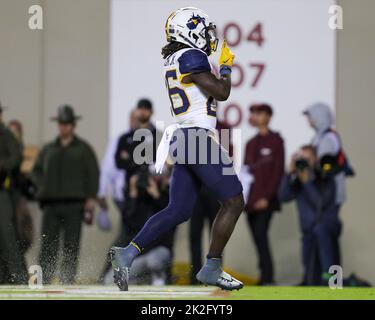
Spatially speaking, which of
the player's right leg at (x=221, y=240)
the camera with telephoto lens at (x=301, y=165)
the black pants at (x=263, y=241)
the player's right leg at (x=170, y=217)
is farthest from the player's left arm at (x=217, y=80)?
the black pants at (x=263, y=241)

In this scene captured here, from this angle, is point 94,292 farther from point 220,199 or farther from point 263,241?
point 263,241

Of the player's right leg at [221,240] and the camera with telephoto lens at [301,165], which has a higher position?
the camera with telephoto lens at [301,165]

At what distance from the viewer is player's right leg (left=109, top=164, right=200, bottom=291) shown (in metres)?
7.30

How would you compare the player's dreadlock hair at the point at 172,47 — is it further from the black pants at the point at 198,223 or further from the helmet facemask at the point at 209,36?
the black pants at the point at 198,223

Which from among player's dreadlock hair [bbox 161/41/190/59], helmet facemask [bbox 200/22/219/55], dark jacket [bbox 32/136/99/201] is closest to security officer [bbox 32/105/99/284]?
dark jacket [bbox 32/136/99/201]

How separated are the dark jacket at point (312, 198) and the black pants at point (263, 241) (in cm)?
26

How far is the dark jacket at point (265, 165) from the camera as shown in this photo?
10875 millimetres

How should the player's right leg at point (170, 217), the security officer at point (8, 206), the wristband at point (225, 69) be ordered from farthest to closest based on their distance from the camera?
the security officer at point (8, 206)
the player's right leg at point (170, 217)
the wristband at point (225, 69)

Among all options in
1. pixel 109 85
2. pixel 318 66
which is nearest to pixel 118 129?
pixel 109 85

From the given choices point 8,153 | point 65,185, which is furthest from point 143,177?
point 8,153

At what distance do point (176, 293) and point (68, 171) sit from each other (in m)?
3.60

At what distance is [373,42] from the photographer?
40.8ft

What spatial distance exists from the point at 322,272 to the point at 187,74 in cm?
402
